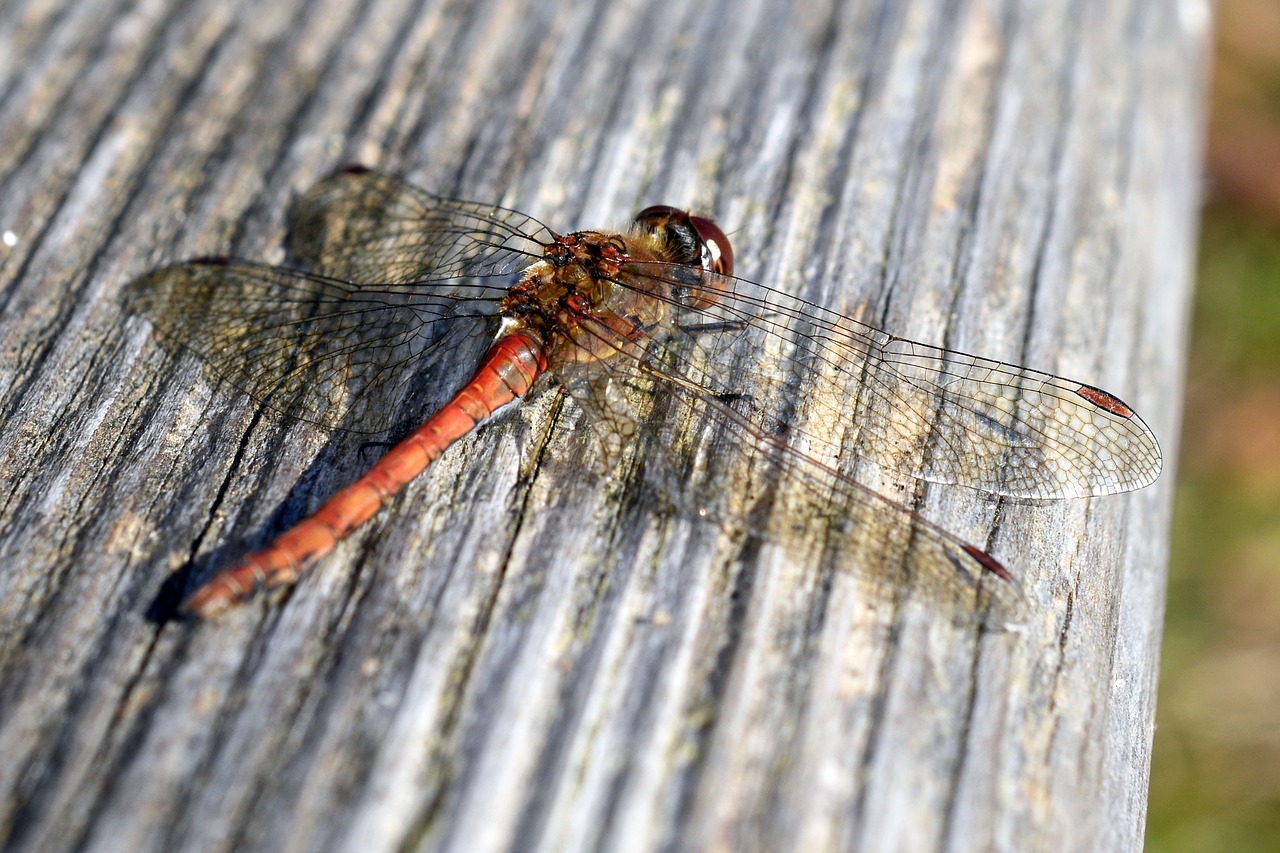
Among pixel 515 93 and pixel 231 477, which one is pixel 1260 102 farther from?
pixel 231 477

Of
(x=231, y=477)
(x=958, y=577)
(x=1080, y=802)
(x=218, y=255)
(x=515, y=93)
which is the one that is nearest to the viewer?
(x=1080, y=802)

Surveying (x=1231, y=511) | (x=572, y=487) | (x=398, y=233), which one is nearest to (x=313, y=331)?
(x=398, y=233)

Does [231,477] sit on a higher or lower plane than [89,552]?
higher

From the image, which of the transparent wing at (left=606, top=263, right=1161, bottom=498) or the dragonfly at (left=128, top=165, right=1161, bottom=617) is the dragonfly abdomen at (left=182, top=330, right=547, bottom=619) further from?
the transparent wing at (left=606, top=263, right=1161, bottom=498)

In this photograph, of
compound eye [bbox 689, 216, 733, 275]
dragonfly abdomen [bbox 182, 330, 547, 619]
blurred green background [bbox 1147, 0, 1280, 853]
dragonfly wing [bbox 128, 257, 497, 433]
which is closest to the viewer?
dragonfly abdomen [bbox 182, 330, 547, 619]

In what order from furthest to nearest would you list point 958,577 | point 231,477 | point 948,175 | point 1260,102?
point 1260,102
point 948,175
point 231,477
point 958,577

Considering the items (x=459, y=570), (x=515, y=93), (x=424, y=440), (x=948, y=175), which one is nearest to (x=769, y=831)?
(x=459, y=570)

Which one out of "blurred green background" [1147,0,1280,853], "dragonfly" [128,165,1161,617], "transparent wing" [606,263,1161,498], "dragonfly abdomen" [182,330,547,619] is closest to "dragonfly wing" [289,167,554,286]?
"dragonfly" [128,165,1161,617]

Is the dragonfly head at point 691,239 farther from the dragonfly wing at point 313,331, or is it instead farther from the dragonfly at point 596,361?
the dragonfly wing at point 313,331
